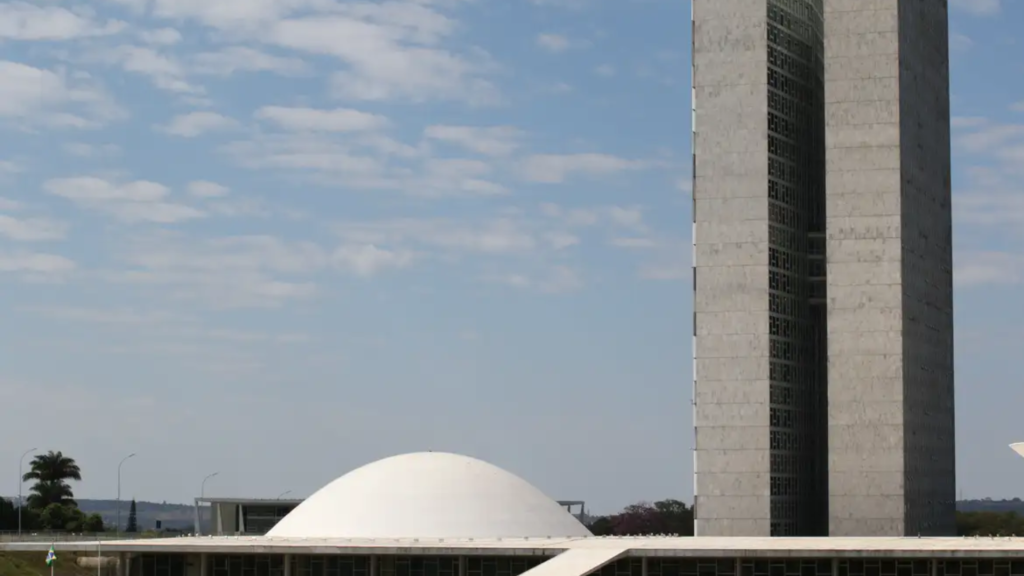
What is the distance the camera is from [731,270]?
12525cm

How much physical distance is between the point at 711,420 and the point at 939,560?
1096 inches

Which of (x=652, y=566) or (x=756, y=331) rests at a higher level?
(x=756, y=331)

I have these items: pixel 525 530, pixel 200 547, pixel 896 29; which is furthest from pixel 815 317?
pixel 200 547

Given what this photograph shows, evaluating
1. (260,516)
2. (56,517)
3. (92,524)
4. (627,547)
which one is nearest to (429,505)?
(627,547)

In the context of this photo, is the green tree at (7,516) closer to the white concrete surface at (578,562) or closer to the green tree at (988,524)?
the white concrete surface at (578,562)

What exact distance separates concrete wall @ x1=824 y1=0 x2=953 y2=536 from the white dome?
21.1 m

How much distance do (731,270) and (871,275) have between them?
10369 mm

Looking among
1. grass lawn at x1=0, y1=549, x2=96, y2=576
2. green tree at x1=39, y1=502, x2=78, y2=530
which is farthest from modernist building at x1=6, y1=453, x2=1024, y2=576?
green tree at x1=39, y1=502, x2=78, y2=530

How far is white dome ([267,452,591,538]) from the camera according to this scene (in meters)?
116

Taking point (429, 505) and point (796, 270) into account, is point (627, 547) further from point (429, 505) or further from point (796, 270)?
point (796, 270)

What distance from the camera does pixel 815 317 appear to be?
13488cm

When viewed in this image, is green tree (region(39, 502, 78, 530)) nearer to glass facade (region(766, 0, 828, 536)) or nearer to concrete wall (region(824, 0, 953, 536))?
glass facade (region(766, 0, 828, 536))

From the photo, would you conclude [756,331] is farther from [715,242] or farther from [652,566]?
[652,566]

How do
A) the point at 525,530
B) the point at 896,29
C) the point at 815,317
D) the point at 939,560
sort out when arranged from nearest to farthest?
the point at 939,560, the point at 525,530, the point at 896,29, the point at 815,317
